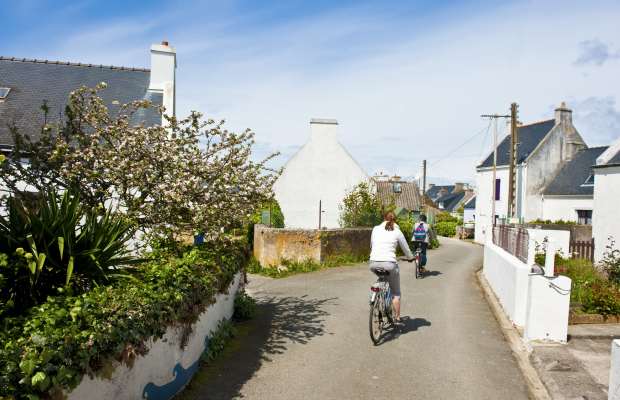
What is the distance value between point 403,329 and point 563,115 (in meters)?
32.9

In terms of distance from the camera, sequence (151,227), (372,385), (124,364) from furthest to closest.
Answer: (151,227)
(372,385)
(124,364)

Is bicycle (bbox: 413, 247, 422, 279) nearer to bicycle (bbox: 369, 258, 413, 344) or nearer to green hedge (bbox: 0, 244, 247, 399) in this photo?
bicycle (bbox: 369, 258, 413, 344)

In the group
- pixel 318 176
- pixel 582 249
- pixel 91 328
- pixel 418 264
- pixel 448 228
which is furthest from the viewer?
pixel 448 228

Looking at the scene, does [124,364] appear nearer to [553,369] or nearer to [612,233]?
[553,369]

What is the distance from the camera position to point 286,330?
7.15 meters

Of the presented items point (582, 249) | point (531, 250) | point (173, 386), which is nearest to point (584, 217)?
point (582, 249)

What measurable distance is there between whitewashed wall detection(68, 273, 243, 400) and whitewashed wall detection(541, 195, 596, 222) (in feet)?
100

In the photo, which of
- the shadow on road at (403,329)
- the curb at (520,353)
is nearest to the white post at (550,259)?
the curb at (520,353)

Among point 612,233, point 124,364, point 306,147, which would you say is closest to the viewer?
point 124,364

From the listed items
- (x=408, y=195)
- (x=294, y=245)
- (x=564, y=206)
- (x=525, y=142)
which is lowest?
(x=294, y=245)

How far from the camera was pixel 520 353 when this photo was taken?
6121mm

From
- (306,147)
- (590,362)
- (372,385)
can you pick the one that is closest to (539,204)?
(306,147)

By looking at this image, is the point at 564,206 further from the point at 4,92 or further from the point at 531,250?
the point at 4,92

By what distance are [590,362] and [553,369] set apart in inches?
31.8
